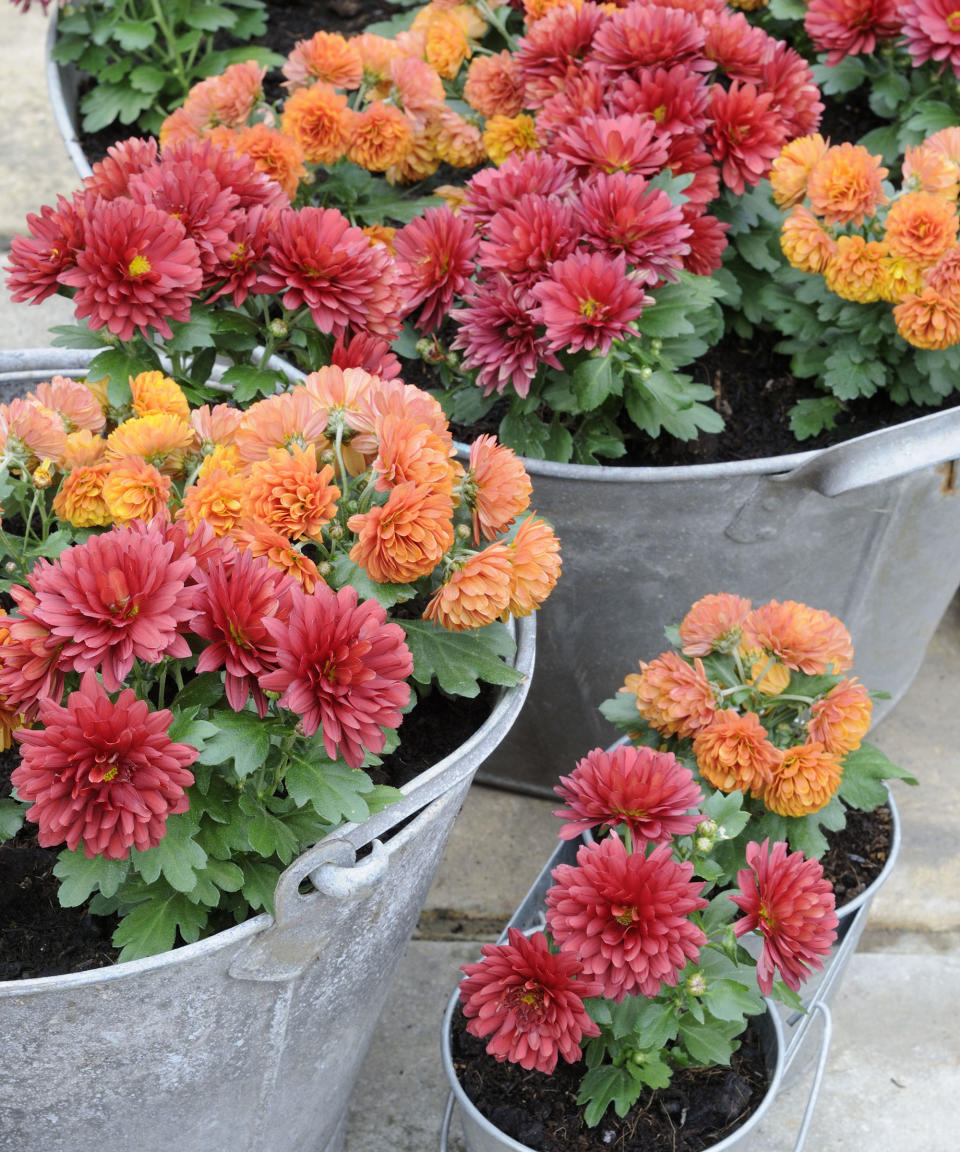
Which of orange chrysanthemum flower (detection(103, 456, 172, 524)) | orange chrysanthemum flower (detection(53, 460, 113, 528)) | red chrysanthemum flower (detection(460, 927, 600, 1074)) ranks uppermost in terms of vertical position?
orange chrysanthemum flower (detection(103, 456, 172, 524))

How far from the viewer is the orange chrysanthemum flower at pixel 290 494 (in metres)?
1.21

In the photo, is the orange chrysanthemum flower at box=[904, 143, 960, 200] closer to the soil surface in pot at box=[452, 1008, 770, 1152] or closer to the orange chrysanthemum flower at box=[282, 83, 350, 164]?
the orange chrysanthemum flower at box=[282, 83, 350, 164]

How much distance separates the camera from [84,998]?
114cm

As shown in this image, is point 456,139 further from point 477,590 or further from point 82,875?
Answer: point 82,875

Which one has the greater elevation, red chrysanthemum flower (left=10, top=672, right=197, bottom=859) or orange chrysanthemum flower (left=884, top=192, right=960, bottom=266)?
orange chrysanthemum flower (left=884, top=192, right=960, bottom=266)

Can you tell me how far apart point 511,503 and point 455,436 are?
733 millimetres

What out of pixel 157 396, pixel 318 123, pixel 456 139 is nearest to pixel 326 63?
pixel 318 123

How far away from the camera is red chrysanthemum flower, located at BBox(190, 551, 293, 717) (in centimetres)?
109

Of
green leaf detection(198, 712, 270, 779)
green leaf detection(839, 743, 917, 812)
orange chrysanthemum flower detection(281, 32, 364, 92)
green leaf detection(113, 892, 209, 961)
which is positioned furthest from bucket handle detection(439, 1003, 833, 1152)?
orange chrysanthemum flower detection(281, 32, 364, 92)

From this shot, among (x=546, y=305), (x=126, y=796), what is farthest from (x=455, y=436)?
(x=126, y=796)

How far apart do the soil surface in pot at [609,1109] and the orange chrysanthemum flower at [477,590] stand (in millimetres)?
635

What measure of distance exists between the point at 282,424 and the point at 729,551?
0.85m

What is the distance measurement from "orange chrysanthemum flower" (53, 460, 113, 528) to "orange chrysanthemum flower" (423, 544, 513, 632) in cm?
37

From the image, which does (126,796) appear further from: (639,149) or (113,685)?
(639,149)
